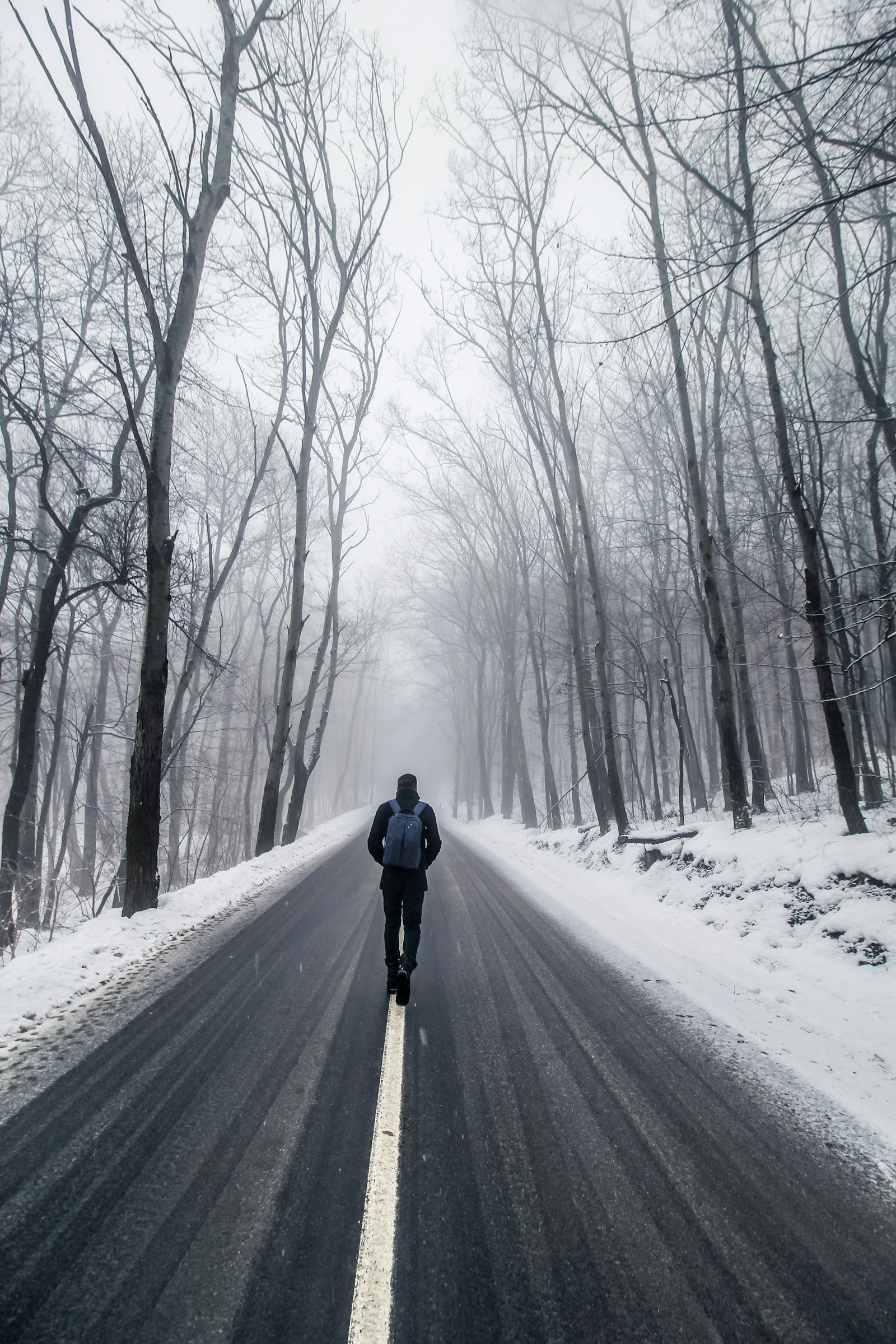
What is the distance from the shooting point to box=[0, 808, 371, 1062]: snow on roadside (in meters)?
3.92

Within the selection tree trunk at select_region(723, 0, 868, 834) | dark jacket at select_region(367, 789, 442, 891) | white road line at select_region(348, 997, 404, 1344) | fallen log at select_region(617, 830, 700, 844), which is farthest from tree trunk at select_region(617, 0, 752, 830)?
white road line at select_region(348, 997, 404, 1344)

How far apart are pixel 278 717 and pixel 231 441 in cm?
1245

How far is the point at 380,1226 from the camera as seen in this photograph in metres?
2.11

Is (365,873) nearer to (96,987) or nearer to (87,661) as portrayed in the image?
(96,987)

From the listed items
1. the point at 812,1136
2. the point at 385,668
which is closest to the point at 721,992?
the point at 812,1136

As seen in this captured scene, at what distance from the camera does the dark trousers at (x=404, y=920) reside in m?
4.52

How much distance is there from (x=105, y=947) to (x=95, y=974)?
778 mm

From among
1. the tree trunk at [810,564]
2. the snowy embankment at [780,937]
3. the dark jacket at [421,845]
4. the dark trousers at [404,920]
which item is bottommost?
the snowy embankment at [780,937]

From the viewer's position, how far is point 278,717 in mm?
12883

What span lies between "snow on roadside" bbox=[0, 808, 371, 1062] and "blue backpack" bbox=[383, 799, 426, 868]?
7.99 feet

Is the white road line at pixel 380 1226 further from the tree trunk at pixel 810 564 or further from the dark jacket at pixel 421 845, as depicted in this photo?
the tree trunk at pixel 810 564

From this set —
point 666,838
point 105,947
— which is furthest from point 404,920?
point 666,838

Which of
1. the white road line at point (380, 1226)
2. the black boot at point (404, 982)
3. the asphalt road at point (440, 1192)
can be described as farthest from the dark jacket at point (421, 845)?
the white road line at point (380, 1226)

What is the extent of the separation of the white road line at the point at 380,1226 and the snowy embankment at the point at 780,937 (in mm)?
2302
